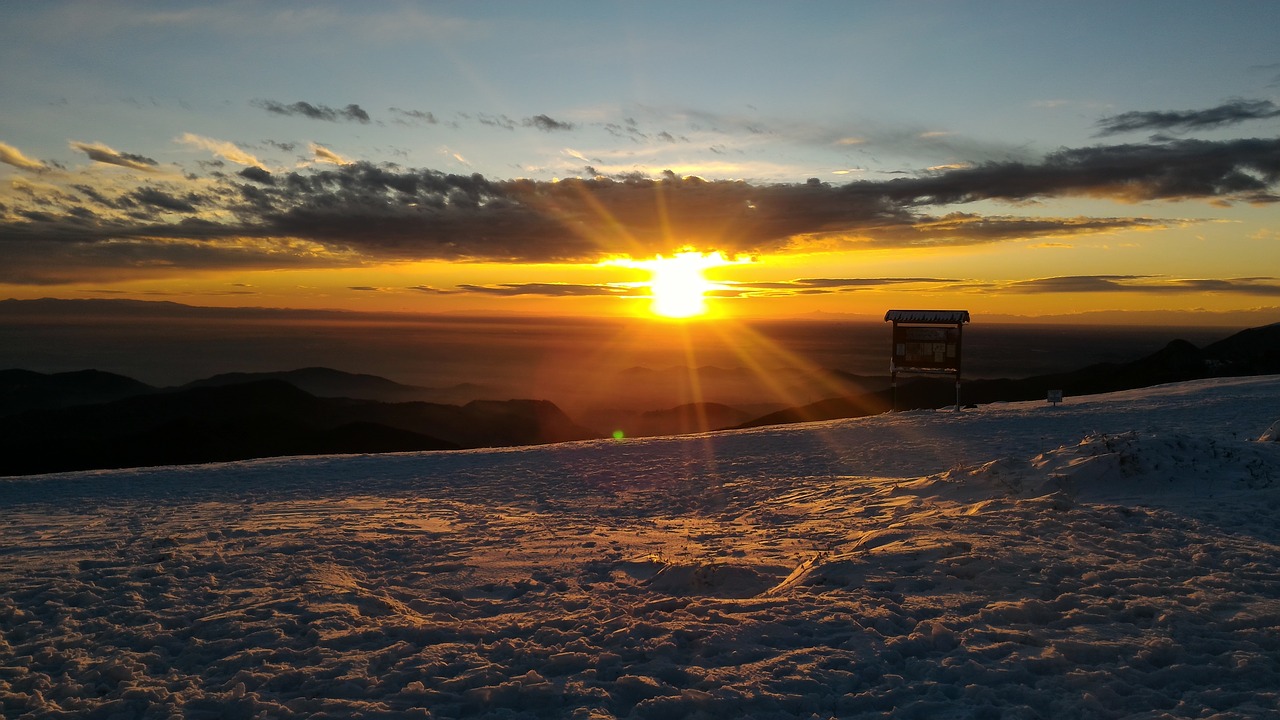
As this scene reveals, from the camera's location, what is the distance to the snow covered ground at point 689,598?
4.72 meters

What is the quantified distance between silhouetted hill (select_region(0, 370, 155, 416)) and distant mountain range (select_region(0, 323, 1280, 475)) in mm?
1687

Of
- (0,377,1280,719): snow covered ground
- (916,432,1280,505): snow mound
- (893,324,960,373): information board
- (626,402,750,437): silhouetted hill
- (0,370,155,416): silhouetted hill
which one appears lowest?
(0,370,155,416): silhouetted hill

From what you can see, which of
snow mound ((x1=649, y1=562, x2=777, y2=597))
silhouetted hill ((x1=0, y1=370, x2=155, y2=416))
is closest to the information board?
snow mound ((x1=649, y1=562, x2=777, y2=597))

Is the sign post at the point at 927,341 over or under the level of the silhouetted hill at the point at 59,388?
over

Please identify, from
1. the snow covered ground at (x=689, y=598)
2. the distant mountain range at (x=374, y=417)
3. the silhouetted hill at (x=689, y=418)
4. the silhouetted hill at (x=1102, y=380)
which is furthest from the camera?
the silhouetted hill at (x=689, y=418)

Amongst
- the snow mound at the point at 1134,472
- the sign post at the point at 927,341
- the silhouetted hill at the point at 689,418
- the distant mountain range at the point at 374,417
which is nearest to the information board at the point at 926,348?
the sign post at the point at 927,341

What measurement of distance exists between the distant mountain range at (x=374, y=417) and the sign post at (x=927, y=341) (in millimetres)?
Answer: 2751

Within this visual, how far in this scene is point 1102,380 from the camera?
1462 inches

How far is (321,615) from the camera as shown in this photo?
626 centimetres

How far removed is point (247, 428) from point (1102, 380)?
4471 centimetres

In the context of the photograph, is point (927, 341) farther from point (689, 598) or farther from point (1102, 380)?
point (1102, 380)

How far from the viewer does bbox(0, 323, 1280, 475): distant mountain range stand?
36.8m

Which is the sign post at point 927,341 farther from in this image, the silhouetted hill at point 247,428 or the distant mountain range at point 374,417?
the silhouetted hill at point 247,428

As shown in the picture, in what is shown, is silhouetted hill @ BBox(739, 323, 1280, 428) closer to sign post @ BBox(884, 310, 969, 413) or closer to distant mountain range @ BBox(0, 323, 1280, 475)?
distant mountain range @ BBox(0, 323, 1280, 475)
